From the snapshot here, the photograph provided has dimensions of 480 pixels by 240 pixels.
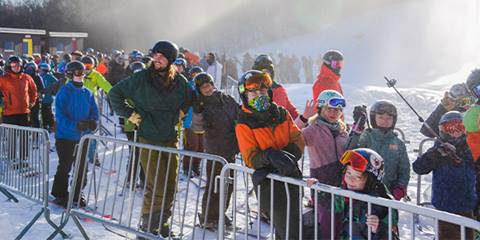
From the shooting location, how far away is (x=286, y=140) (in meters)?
3.93

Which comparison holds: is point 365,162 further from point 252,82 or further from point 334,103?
point 334,103

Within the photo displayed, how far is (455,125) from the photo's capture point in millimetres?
4336

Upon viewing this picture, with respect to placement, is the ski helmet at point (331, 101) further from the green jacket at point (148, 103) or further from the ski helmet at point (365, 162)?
the green jacket at point (148, 103)

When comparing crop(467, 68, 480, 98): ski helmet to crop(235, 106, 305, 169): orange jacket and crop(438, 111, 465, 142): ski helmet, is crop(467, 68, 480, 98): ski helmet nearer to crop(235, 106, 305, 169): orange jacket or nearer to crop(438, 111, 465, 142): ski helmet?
crop(438, 111, 465, 142): ski helmet

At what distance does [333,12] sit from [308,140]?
54.0 meters

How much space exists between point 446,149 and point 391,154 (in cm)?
47

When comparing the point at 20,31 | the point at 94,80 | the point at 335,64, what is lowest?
the point at 94,80

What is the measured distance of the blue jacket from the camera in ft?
20.4

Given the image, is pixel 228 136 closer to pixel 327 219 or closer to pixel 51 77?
pixel 327 219

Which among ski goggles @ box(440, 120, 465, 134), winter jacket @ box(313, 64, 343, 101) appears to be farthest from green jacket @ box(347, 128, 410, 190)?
winter jacket @ box(313, 64, 343, 101)

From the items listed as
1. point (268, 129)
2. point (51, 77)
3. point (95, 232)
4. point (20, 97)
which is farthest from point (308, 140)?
point (51, 77)

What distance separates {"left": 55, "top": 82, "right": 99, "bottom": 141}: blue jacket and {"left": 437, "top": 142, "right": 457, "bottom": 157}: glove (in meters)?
4.32

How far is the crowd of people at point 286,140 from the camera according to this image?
137 inches

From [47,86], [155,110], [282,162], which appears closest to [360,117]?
[282,162]
